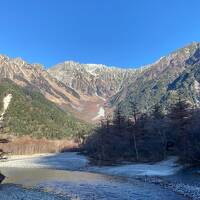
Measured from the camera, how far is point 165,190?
48688 mm

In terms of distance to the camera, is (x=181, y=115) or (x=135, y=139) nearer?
(x=181, y=115)

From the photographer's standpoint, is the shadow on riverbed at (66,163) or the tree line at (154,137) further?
the shadow on riverbed at (66,163)

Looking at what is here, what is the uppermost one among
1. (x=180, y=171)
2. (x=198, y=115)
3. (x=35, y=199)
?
(x=198, y=115)

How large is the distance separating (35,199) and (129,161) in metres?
58.1

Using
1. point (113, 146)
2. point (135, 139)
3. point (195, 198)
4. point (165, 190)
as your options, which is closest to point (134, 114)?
point (135, 139)

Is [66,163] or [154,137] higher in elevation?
[154,137]

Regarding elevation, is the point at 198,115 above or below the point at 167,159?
above

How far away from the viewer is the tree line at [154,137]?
73.2 meters

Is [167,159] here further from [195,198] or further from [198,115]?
[195,198]

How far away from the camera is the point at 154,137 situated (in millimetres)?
96750

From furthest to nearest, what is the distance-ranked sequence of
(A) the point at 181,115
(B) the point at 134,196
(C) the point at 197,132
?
(A) the point at 181,115, (C) the point at 197,132, (B) the point at 134,196

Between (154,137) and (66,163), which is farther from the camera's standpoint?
(66,163)

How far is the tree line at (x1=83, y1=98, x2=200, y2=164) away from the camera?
73188 millimetres

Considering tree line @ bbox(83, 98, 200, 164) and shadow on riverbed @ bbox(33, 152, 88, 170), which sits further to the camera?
shadow on riverbed @ bbox(33, 152, 88, 170)
